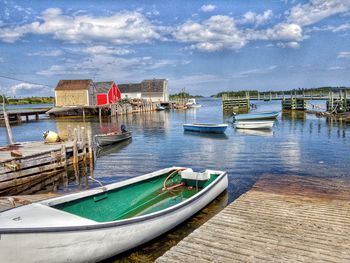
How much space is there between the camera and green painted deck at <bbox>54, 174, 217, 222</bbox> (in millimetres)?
8875

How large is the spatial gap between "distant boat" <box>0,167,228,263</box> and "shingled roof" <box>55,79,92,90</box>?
55937 mm

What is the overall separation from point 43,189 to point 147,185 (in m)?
6.39

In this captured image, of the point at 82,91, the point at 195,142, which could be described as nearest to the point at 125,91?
the point at 82,91

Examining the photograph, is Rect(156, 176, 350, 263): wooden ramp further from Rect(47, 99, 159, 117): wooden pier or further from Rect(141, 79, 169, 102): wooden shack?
Rect(141, 79, 169, 102): wooden shack

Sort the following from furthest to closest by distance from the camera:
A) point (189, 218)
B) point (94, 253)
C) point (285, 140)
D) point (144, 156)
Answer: point (285, 140), point (144, 156), point (189, 218), point (94, 253)

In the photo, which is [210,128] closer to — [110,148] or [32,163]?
[110,148]

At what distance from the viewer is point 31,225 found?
6.40 meters

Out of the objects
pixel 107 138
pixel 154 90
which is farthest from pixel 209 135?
pixel 154 90

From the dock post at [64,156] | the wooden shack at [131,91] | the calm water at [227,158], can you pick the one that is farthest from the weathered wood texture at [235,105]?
the dock post at [64,156]

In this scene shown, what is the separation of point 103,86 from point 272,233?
219 feet

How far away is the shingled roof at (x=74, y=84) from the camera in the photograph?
211 ft

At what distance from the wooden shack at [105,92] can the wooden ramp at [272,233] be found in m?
61.3

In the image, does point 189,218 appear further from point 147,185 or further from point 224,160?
point 224,160

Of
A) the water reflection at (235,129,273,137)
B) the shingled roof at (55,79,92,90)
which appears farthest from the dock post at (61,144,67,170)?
the shingled roof at (55,79,92,90)
